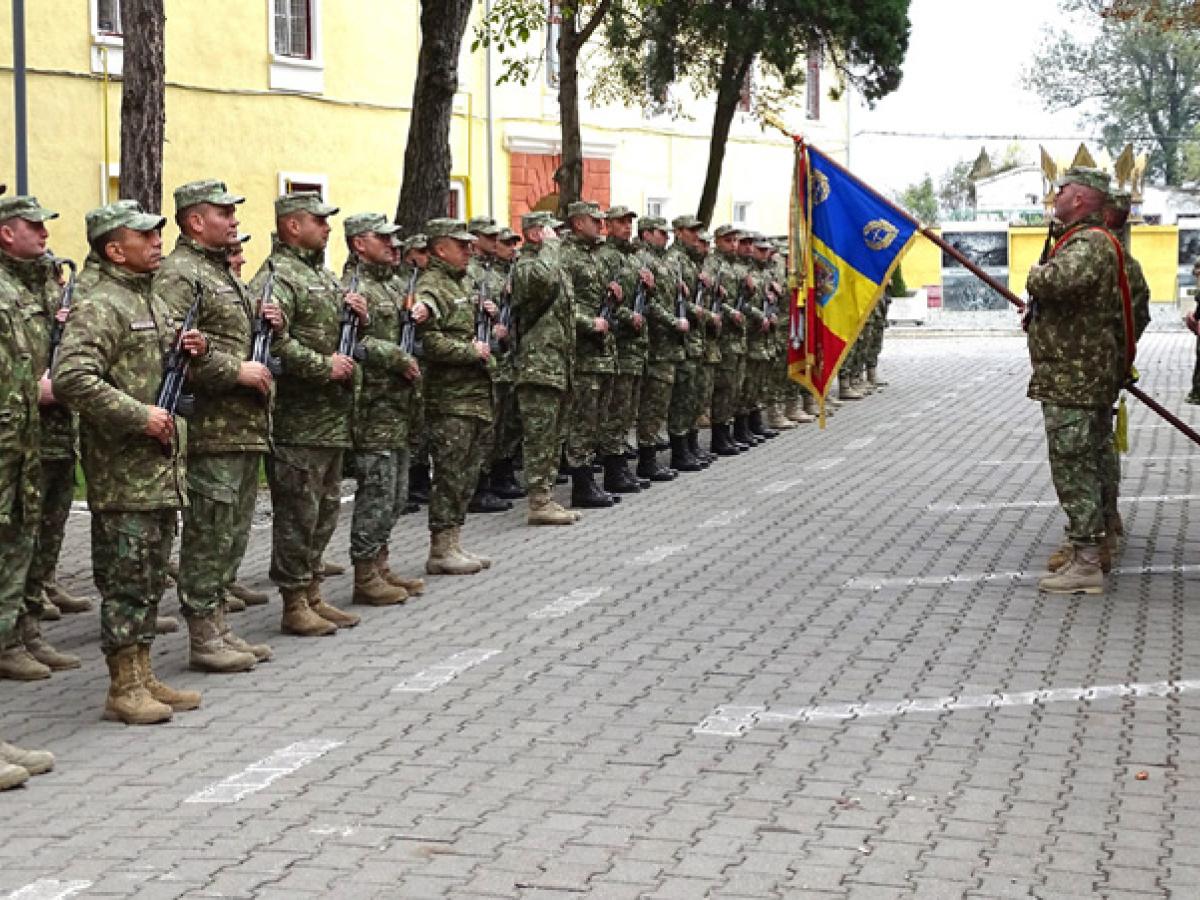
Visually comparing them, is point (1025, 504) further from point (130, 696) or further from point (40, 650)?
point (130, 696)

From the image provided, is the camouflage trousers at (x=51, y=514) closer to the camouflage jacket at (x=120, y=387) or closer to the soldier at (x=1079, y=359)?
the camouflage jacket at (x=120, y=387)

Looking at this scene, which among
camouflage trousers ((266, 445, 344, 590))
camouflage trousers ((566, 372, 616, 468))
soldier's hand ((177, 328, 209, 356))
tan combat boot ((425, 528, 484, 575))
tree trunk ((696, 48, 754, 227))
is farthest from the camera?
tree trunk ((696, 48, 754, 227))

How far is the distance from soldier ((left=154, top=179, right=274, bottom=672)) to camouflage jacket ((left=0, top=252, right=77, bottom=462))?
20.9 inches

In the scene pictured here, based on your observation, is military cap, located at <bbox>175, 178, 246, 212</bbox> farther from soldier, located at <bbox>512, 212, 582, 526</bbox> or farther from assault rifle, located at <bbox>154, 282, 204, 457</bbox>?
soldier, located at <bbox>512, 212, 582, 526</bbox>

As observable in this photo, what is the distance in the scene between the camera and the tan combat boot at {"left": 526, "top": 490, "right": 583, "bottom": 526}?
46.0 feet

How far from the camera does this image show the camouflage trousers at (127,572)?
819cm

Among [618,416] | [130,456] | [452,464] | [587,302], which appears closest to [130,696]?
[130,456]

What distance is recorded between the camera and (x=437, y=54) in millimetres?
18672

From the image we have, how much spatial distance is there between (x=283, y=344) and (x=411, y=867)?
3.93 metres

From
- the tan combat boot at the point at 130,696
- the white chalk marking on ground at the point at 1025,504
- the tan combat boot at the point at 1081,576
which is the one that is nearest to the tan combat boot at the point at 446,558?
the tan combat boot at the point at 1081,576

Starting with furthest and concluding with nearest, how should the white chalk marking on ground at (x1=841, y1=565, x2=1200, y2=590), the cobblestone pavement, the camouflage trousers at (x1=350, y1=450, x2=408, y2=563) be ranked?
the white chalk marking on ground at (x1=841, y1=565, x2=1200, y2=590) < the camouflage trousers at (x1=350, y1=450, x2=408, y2=563) < the cobblestone pavement

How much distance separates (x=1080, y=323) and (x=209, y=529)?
4616 millimetres

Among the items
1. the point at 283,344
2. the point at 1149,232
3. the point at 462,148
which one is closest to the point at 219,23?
the point at 462,148

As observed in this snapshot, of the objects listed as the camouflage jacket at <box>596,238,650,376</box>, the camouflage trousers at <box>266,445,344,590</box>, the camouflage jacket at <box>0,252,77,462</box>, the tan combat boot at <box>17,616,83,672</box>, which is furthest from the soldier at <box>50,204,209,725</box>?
the camouflage jacket at <box>596,238,650,376</box>
